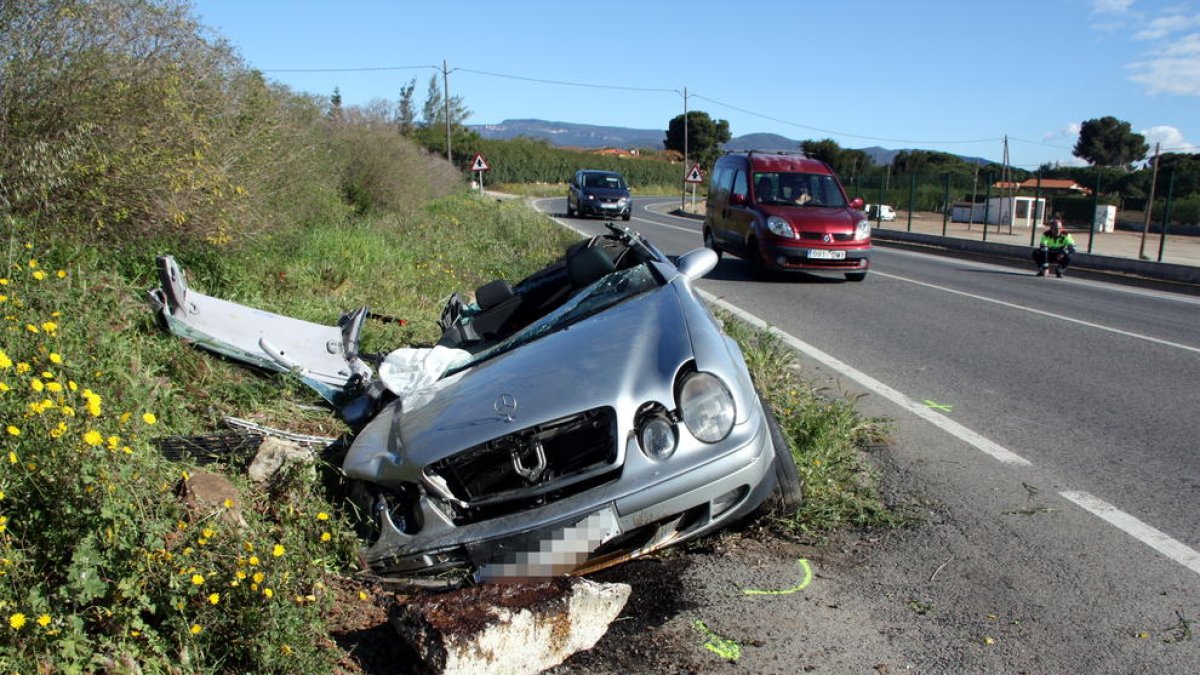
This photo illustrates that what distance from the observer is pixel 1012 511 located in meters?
4.29

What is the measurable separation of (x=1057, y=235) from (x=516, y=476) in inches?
666

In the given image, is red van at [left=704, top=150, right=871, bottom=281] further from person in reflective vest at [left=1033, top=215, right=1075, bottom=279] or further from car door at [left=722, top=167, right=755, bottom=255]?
person in reflective vest at [left=1033, top=215, right=1075, bottom=279]

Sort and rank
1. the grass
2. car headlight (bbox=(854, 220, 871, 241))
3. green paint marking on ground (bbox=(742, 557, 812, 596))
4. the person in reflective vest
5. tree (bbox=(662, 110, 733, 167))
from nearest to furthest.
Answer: the grass < green paint marking on ground (bbox=(742, 557, 812, 596)) < car headlight (bbox=(854, 220, 871, 241)) < the person in reflective vest < tree (bbox=(662, 110, 733, 167))

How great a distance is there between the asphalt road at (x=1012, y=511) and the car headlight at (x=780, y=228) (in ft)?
12.7

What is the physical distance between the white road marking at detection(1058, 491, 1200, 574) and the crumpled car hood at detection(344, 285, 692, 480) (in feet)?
7.17

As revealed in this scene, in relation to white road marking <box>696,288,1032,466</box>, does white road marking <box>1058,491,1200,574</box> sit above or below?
above

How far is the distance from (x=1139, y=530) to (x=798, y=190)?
35.6 ft

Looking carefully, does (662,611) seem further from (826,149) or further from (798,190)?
(826,149)

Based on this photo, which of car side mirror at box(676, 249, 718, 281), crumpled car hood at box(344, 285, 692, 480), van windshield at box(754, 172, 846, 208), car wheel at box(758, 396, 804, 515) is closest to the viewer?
crumpled car hood at box(344, 285, 692, 480)

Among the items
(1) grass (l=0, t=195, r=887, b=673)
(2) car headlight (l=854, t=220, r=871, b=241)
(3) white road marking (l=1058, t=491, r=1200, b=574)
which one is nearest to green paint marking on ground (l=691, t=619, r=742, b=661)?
(1) grass (l=0, t=195, r=887, b=673)

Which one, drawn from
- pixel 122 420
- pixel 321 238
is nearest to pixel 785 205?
pixel 321 238

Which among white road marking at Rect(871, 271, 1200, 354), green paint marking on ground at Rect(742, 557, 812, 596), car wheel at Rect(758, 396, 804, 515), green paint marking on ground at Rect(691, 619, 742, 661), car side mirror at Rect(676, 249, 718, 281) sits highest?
car side mirror at Rect(676, 249, 718, 281)

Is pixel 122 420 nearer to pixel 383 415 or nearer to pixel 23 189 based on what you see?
pixel 383 415

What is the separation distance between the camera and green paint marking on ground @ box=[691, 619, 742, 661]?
2.92m
